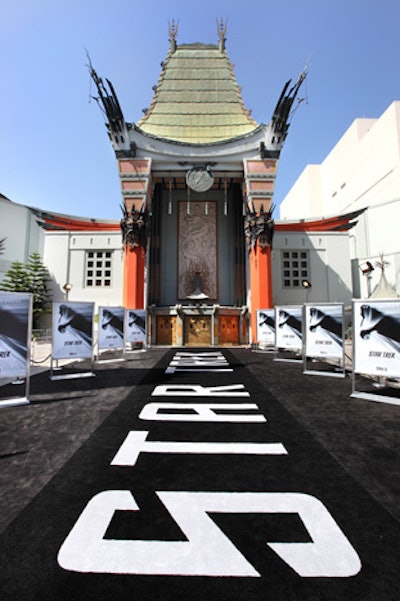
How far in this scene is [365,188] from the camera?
34.2m

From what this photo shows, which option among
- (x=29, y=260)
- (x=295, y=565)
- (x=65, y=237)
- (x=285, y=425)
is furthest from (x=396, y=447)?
(x=29, y=260)

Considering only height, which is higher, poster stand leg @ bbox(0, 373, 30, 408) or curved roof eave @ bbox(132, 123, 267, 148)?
curved roof eave @ bbox(132, 123, 267, 148)

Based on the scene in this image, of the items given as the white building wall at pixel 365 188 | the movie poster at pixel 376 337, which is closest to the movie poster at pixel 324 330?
the movie poster at pixel 376 337

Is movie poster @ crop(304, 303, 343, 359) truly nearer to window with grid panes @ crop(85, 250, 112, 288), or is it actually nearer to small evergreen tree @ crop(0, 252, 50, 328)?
window with grid panes @ crop(85, 250, 112, 288)

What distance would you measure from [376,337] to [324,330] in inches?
103

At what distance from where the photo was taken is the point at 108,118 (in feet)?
64.3

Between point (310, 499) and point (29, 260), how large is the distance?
26.1 meters

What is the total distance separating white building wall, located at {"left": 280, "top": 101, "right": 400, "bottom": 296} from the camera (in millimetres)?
22469

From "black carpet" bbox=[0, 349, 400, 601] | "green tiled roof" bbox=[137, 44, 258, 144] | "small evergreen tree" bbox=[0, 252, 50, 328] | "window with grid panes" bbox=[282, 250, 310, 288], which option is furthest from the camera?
"window with grid panes" bbox=[282, 250, 310, 288]

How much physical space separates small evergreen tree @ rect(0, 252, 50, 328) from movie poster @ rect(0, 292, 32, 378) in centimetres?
1738

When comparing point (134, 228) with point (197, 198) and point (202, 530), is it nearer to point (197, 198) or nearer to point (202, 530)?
point (197, 198)

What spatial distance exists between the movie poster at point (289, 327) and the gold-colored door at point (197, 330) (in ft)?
31.0

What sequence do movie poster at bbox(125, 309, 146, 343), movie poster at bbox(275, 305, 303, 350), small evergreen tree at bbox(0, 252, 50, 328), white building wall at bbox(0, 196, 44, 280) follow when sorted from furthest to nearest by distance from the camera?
white building wall at bbox(0, 196, 44, 280)
small evergreen tree at bbox(0, 252, 50, 328)
movie poster at bbox(125, 309, 146, 343)
movie poster at bbox(275, 305, 303, 350)

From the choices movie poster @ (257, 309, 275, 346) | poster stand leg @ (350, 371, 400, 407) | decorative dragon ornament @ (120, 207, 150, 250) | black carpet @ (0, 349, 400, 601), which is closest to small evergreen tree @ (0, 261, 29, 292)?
decorative dragon ornament @ (120, 207, 150, 250)
